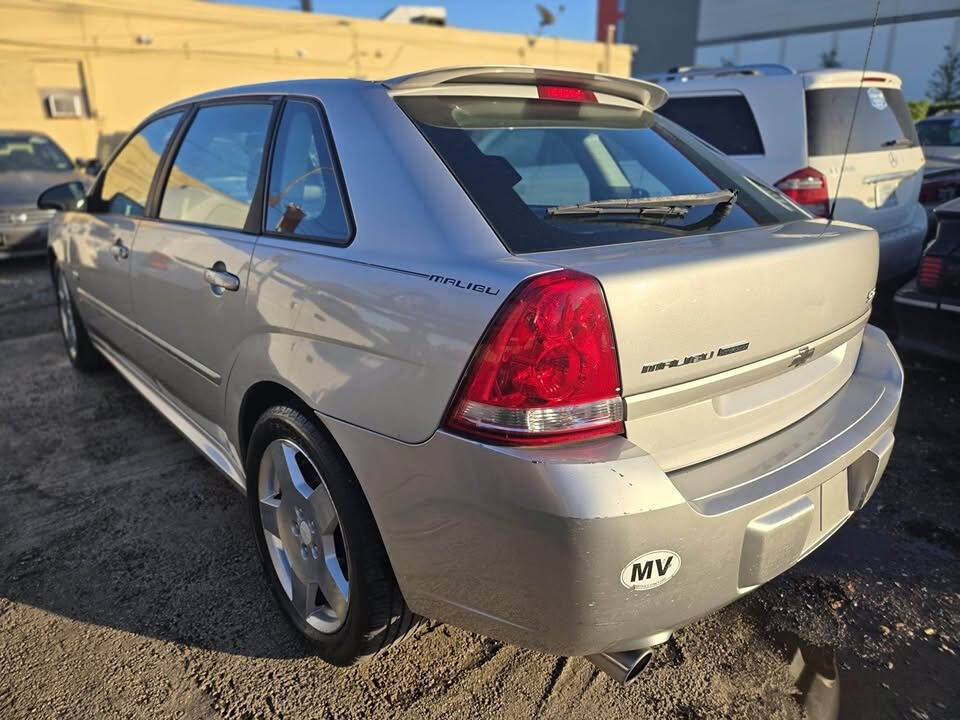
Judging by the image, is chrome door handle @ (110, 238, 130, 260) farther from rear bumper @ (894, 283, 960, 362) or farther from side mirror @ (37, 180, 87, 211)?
rear bumper @ (894, 283, 960, 362)

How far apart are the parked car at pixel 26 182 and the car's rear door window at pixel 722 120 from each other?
7.07 meters

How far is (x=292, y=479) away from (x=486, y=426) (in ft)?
2.85

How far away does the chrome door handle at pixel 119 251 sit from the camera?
3.31m

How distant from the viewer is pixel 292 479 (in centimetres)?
215

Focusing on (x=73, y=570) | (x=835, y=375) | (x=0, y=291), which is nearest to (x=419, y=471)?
(x=835, y=375)

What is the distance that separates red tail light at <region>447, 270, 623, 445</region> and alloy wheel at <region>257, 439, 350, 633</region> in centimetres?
66

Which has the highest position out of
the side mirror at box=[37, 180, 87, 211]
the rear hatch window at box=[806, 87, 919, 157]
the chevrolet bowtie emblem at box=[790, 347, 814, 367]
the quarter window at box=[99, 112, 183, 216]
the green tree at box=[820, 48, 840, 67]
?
the green tree at box=[820, 48, 840, 67]

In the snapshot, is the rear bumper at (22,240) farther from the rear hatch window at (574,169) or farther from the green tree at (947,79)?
the green tree at (947,79)

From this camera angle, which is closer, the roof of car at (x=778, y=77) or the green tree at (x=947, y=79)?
the roof of car at (x=778, y=77)

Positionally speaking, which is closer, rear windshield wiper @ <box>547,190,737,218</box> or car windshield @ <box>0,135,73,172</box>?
rear windshield wiper @ <box>547,190,737,218</box>

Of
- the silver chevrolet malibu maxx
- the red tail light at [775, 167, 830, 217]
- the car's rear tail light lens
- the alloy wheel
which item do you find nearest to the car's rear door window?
the red tail light at [775, 167, 830, 217]

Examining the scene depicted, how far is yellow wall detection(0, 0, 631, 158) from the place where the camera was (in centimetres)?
1402

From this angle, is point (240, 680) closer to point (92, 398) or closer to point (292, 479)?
point (292, 479)

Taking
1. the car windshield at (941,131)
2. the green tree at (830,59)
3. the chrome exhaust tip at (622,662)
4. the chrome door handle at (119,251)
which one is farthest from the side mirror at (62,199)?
the green tree at (830,59)
